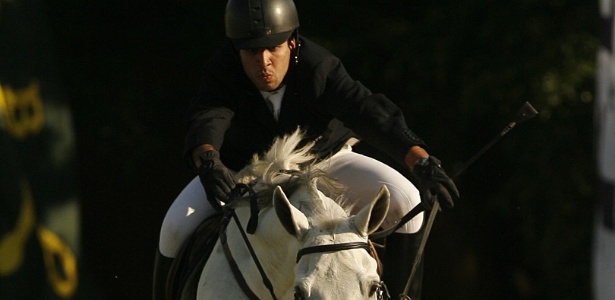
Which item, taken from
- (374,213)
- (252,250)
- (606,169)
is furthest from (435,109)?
(606,169)

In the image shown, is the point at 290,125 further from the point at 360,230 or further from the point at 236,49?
the point at 360,230

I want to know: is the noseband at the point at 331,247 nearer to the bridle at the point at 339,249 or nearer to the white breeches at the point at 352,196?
the bridle at the point at 339,249

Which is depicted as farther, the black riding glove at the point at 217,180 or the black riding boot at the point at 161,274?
the black riding boot at the point at 161,274

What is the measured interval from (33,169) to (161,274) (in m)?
1.89

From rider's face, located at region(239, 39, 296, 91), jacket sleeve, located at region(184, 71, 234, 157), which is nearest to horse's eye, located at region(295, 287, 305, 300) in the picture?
jacket sleeve, located at region(184, 71, 234, 157)

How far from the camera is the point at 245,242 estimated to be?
4641mm

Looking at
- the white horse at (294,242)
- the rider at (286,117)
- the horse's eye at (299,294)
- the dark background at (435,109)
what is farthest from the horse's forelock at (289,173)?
the dark background at (435,109)

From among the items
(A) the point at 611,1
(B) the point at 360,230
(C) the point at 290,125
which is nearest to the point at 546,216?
(C) the point at 290,125

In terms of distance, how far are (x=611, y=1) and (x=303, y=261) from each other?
1631 millimetres

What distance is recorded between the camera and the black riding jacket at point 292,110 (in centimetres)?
507

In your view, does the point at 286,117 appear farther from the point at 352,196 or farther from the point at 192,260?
the point at 192,260

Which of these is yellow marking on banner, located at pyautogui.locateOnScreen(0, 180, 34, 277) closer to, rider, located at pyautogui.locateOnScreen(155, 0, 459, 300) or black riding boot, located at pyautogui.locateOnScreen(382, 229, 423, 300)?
rider, located at pyautogui.locateOnScreen(155, 0, 459, 300)

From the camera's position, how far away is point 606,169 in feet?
9.11

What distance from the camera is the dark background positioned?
11.0 m
